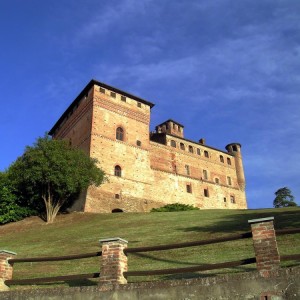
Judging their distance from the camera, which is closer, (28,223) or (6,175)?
(28,223)

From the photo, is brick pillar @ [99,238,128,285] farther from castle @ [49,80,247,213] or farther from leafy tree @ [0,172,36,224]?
castle @ [49,80,247,213]

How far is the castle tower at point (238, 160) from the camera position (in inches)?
2203

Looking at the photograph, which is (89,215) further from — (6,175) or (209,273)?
(209,273)

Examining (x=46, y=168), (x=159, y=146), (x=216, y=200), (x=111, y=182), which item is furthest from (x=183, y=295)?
(x=216, y=200)

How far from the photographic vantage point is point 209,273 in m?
9.88

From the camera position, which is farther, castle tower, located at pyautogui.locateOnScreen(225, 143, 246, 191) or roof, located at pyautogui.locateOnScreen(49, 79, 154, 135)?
castle tower, located at pyautogui.locateOnScreen(225, 143, 246, 191)

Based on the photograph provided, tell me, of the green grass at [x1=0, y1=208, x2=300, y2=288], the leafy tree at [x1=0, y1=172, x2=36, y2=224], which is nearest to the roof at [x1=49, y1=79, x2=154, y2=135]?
the leafy tree at [x1=0, y1=172, x2=36, y2=224]

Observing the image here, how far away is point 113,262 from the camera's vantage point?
27.0 ft

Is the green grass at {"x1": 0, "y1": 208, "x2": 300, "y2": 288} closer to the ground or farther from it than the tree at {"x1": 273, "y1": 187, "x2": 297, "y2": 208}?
closer to the ground

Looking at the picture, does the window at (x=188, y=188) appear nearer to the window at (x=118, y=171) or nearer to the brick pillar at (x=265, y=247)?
the window at (x=118, y=171)

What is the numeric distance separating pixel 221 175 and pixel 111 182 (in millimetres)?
21013

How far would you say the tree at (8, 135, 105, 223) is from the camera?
3136 centimetres

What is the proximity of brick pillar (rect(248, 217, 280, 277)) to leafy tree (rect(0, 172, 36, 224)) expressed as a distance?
95.8 feet

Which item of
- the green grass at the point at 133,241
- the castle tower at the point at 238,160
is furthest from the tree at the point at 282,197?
the green grass at the point at 133,241
